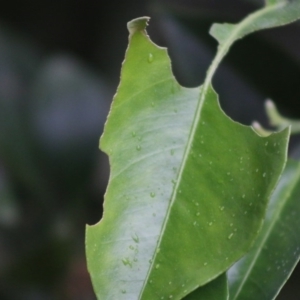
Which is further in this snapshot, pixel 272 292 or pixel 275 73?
pixel 275 73

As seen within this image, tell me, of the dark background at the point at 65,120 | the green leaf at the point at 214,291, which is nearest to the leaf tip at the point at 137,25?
the green leaf at the point at 214,291

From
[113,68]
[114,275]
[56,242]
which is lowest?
[56,242]

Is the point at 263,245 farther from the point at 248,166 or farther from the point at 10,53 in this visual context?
the point at 10,53

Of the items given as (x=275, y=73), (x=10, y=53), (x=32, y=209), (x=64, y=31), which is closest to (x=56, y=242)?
(x=32, y=209)

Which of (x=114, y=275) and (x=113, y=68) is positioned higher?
(x=113, y=68)

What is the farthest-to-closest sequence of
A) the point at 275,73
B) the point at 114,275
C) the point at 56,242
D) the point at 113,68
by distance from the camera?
the point at 113,68, the point at 56,242, the point at 275,73, the point at 114,275
